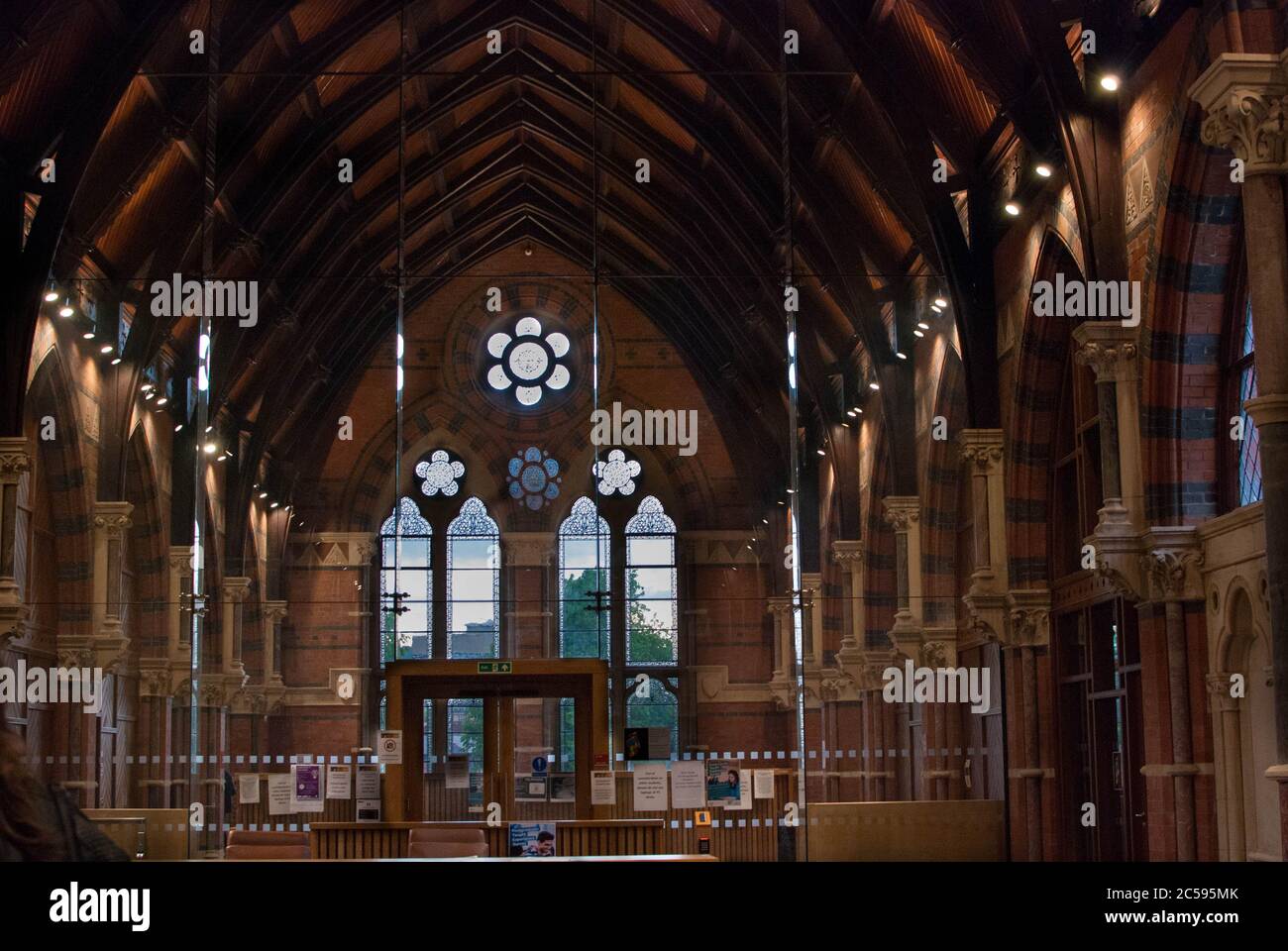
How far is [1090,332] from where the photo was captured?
15.1 meters

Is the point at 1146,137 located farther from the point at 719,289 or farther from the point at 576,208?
the point at 576,208

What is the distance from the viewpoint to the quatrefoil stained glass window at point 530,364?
722 inches

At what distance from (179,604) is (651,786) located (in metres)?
5.35

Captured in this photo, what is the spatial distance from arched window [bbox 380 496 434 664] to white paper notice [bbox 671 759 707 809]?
2.90 m

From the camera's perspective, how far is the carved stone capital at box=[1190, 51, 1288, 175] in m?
11.3

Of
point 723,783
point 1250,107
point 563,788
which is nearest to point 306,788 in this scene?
point 563,788

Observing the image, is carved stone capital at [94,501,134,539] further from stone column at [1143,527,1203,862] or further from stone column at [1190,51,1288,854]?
stone column at [1190,51,1288,854]

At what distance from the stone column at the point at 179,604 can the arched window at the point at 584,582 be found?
387 centimetres

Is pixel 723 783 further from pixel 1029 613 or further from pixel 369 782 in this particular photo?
pixel 1029 613

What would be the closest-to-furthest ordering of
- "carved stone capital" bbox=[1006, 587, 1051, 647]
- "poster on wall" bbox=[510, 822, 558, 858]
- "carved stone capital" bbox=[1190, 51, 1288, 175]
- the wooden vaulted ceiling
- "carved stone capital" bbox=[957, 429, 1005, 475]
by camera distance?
"carved stone capital" bbox=[1190, 51, 1288, 175]
"poster on wall" bbox=[510, 822, 558, 858]
the wooden vaulted ceiling
"carved stone capital" bbox=[1006, 587, 1051, 647]
"carved stone capital" bbox=[957, 429, 1005, 475]

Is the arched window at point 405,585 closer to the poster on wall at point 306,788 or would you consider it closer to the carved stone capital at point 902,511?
the poster on wall at point 306,788

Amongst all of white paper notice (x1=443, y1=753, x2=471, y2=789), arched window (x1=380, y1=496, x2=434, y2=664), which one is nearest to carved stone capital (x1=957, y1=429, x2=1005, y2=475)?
arched window (x1=380, y1=496, x2=434, y2=664)

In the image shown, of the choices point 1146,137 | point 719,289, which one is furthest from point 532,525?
point 1146,137
